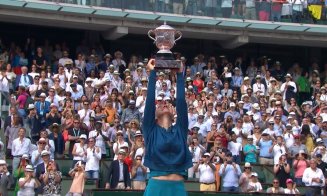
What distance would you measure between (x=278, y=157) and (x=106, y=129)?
149 inches

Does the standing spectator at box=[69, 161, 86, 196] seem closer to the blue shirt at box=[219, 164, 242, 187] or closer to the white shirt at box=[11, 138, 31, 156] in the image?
the white shirt at box=[11, 138, 31, 156]

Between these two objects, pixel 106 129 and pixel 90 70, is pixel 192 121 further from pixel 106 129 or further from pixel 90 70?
pixel 90 70

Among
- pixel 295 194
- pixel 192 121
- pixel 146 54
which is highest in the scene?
pixel 146 54

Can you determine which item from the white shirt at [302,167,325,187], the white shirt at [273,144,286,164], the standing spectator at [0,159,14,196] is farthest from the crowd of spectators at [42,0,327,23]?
the standing spectator at [0,159,14,196]

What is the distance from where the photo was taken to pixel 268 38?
117 feet

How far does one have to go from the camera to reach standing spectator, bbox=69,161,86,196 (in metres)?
20.9

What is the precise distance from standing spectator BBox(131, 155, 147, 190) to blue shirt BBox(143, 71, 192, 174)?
34.1 ft

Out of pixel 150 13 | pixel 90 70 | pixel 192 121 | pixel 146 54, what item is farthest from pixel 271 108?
pixel 146 54

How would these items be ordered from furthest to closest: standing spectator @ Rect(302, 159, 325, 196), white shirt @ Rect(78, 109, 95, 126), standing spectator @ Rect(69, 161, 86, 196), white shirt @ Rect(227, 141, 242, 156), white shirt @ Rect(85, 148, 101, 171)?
1. white shirt @ Rect(78, 109, 95, 126)
2. white shirt @ Rect(227, 141, 242, 156)
3. standing spectator @ Rect(302, 159, 325, 196)
4. white shirt @ Rect(85, 148, 101, 171)
5. standing spectator @ Rect(69, 161, 86, 196)

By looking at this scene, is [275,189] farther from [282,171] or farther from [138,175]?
[138,175]

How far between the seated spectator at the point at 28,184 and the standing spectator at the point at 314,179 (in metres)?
5.82

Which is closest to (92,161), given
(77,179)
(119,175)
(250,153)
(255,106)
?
(119,175)

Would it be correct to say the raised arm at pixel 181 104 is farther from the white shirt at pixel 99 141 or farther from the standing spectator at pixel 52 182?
the white shirt at pixel 99 141

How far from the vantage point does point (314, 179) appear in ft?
74.2
